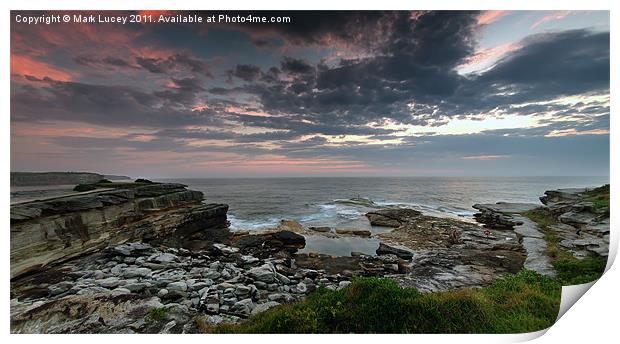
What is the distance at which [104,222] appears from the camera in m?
6.99

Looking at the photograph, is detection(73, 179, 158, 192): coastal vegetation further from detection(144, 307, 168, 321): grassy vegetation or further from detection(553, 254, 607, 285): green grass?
detection(553, 254, 607, 285): green grass

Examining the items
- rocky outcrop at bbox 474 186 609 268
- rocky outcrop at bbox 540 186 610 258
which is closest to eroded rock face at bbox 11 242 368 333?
rocky outcrop at bbox 474 186 609 268

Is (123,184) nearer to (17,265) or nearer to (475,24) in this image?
(17,265)

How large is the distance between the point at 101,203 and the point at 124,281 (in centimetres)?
274

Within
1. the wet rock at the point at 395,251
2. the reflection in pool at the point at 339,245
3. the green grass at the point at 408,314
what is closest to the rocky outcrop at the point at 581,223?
the green grass at the point at 408,314

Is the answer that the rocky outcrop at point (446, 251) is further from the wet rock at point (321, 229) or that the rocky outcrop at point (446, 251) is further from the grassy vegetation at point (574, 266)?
the wet rock at point (321, 229)

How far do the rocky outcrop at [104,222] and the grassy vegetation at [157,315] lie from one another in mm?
3226

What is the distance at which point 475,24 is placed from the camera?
5.41 meters

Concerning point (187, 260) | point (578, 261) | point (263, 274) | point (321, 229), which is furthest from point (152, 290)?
point (578, 261)

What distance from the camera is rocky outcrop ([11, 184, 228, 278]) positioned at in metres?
5.15

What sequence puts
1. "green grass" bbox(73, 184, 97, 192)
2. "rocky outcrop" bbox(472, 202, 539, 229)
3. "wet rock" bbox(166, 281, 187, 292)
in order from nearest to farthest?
"wet rock" bbox(166, 281, 187, 292)
"green grass" bbox(73, 184, 97, 192)
"rocky outcrop" bbox(472, 202, 539, 229)

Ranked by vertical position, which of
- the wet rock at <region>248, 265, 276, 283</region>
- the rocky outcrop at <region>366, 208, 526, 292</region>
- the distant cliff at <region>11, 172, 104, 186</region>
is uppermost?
the distant cliff at <region>11, 172, 104, 186</region>

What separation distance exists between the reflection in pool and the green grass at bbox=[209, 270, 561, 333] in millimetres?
3678

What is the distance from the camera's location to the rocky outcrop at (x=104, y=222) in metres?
5.15
